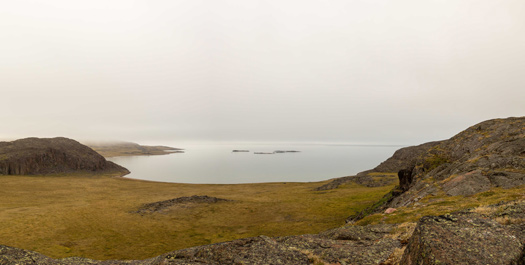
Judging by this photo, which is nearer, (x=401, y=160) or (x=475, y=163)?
(x=475, y=163)

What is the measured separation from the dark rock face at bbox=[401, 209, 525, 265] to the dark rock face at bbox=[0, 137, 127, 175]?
168444mm

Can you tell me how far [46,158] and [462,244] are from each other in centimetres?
17821

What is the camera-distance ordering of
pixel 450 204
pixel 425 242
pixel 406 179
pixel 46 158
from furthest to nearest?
1. pixel 46 158
2. pixel 406 179
3. pixel 450 204
4. pixel 425 242

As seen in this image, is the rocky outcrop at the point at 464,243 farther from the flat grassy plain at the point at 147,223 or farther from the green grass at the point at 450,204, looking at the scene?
the flat grassy plain at the point at 147,223

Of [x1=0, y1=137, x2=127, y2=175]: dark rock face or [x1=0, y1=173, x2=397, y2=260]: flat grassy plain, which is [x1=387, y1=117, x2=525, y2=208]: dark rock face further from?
[x1=0, y1=137, x2=127, y2=175]: dark rock face

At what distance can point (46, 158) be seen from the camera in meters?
129

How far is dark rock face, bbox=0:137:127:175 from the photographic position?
117000mm

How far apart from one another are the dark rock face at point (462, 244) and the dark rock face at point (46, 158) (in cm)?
16844

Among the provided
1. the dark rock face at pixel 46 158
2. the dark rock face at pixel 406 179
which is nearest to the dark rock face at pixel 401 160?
the dark rock face at pixel 406 179

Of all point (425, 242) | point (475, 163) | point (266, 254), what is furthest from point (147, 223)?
point (475, 163)

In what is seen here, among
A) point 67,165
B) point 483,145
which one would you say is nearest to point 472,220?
point 483,145

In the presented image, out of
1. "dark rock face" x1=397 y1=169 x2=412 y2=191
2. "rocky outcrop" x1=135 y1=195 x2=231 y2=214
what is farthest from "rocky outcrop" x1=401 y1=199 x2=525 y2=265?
"rocky outcrop" x1=135 y1=195 x2=231 y2=214

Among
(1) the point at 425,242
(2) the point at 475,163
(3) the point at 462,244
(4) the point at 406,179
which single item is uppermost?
(2) the point at 475,163

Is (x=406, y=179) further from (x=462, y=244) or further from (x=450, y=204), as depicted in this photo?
(x=462, y=244)
